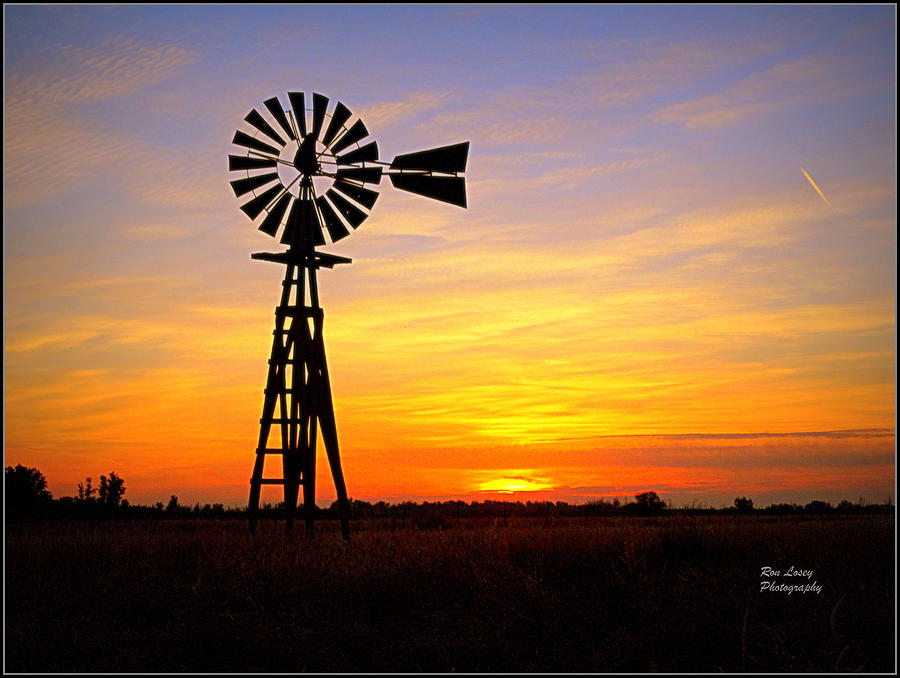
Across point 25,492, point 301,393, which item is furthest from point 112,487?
point 301,393

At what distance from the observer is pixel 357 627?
9297mm

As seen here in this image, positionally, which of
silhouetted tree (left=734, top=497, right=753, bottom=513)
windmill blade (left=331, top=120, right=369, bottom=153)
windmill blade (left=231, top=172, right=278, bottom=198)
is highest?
windmill blade (left=331, top=120, right=369, bottom=153)

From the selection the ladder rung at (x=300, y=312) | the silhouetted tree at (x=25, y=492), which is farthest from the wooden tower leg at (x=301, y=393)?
the silhouetted tree at (x=25, y=492)

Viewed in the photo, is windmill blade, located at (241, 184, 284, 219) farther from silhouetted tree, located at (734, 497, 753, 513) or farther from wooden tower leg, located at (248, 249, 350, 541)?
silhouetted tree, located at (734, 497, 753, 513)

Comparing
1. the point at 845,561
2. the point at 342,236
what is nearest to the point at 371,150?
the point at 342,236

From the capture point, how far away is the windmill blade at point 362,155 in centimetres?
1703

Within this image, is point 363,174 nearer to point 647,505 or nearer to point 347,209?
point 347,209

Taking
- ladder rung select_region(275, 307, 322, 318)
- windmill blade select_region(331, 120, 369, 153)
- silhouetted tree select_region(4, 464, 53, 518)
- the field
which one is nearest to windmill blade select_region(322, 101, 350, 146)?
windmill blade select_region(331, 120, 369, 153)

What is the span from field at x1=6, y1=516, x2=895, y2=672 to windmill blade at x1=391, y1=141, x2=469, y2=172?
23.5 ft

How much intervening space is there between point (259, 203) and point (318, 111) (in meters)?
2.27

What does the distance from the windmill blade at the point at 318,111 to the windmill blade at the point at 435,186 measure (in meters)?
1.91

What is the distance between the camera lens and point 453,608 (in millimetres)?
10141

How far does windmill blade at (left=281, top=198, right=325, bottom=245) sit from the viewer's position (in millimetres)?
17312

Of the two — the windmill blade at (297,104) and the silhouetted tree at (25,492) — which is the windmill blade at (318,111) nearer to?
the windmill blade at (297,104)
